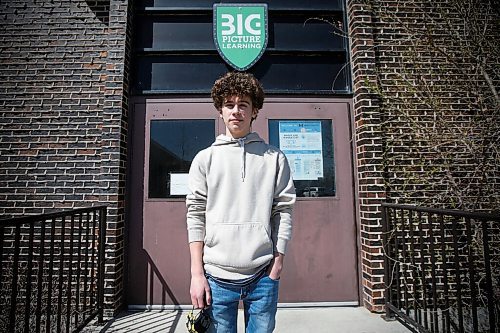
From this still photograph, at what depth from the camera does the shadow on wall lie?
145 inches

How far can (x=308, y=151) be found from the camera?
3.58 m

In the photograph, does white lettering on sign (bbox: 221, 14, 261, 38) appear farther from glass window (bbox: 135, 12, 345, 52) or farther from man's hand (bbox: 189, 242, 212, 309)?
man's hand (bbox: 189, 242, 212, 309)

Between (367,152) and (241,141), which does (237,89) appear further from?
(367,152)

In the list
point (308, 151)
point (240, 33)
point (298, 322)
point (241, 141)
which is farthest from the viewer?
point (240, 33)

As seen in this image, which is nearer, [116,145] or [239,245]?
[239,245]

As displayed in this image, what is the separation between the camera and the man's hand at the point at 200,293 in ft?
4.52

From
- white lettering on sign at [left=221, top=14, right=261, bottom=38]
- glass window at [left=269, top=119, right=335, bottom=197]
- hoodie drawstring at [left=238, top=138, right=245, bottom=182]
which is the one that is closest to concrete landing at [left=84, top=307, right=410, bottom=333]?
glass window at [left=269, top=119, right=335, bottom=197]

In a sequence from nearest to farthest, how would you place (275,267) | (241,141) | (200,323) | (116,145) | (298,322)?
(200,323)
(275,267)
(241,141)
(298,322)
(116,145)

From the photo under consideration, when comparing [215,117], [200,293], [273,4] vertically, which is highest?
[273,4]

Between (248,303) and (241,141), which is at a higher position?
(241,141)

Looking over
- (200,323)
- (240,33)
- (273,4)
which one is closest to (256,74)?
(240,33)

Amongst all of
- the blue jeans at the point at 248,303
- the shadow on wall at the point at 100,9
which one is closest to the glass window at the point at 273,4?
the shadow on wall at the point at 100,9

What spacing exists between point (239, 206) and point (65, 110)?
10.2 feet

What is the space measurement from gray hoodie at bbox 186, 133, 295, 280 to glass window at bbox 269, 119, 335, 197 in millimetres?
2001
